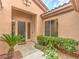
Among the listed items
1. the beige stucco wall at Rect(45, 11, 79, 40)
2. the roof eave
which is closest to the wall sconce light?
the roof eave

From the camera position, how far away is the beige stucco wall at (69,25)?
10.4m

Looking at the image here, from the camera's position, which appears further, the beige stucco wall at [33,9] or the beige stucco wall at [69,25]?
the beige stucco wall at [33,9]

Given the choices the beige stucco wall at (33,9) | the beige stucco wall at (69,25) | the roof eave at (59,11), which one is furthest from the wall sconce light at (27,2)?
the beige stucco wall at (69,25)

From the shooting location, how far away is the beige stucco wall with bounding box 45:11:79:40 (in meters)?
10.4

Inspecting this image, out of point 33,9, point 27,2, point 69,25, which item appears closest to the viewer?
point 69,25

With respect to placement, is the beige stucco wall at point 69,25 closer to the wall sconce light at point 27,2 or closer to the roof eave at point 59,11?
the roof eave at point 59,11

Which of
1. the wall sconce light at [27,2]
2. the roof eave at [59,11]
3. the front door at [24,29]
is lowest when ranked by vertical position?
the front door at [24,29]

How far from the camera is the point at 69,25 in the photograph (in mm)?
11180

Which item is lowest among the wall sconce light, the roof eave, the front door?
the front door

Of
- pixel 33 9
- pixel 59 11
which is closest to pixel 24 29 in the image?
pixel 33 9

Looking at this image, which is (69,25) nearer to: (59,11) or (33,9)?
(59,11)

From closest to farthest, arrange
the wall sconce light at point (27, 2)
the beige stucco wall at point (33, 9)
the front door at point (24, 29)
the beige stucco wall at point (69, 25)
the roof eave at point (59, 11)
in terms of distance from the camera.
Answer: the beige stucco wall at point (69, 25) → the roof eave at point (59, 11) → the beige stucco wall at point (33, 9) → the wall sconce light at point (27, 2) → the front door at point (24, 29)

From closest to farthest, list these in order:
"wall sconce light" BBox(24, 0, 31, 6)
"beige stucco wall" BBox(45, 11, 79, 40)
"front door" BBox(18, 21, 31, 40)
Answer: "beige stucco wall" BBox(45, 11, 79, 40), "wall sconce light" BBox(24, 0, 31, 6), "front door" BBox(18, 21, 31, 40)

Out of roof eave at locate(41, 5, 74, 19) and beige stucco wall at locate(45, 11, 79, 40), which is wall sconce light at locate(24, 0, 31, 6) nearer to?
roof eave at locate(41, 5, 74, 19)
